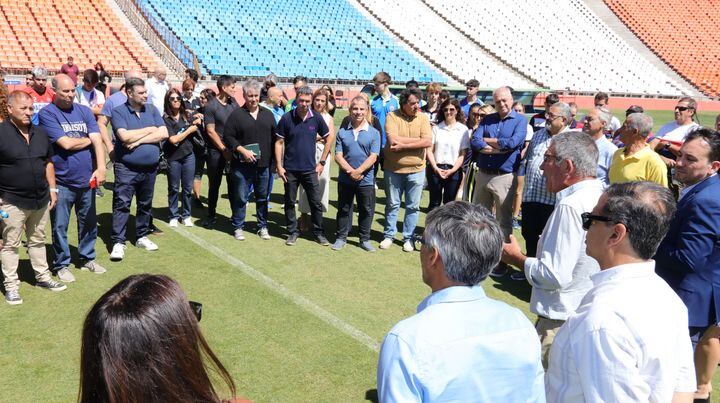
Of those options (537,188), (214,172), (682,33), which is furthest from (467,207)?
(682,33)

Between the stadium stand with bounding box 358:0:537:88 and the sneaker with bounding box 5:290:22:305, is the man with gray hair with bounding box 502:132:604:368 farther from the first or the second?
the stadium stand with bounding box 358:0:537:88

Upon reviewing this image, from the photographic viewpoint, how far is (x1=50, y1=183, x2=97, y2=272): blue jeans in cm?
549

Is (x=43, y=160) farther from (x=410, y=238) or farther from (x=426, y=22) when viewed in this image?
(x=426, y=22)

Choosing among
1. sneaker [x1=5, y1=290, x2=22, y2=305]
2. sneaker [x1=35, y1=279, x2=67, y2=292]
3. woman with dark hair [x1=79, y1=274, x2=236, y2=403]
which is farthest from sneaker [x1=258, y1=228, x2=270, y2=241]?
woman with dark hair [x1=79, y1=274, x2=236, y2=403]

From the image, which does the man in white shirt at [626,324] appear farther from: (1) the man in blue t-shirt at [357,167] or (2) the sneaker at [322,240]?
(2) the sneaker at [322,240]

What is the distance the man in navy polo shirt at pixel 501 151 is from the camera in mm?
6652

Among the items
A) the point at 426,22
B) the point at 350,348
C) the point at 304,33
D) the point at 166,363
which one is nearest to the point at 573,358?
the point at 166,363

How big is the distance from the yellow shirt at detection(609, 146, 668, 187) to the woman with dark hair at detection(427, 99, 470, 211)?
2198mm

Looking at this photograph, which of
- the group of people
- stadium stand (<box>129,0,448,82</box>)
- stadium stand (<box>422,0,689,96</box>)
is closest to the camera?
the group of people

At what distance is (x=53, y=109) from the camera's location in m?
5.34

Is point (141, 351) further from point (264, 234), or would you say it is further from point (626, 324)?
point (264, 234)

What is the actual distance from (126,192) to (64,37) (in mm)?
18703

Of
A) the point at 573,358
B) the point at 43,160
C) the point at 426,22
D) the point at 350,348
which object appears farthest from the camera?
the point at 426,22

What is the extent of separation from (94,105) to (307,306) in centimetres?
589
